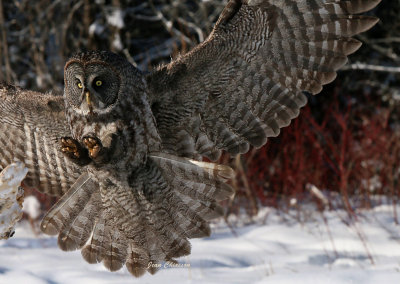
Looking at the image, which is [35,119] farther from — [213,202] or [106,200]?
[213,202]

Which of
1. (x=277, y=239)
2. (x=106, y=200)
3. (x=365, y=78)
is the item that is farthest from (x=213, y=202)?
(x=365, y=78)

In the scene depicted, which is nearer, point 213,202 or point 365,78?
point 213,202

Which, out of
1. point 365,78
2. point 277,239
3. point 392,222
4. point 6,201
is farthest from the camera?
point 365,78

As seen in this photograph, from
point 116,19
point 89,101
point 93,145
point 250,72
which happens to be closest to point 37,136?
point 89,101

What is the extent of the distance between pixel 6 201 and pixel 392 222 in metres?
5.44

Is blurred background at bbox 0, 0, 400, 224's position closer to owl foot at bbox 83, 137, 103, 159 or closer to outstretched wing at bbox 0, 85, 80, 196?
outstretched wing at bbox 0, 85, 80, 196

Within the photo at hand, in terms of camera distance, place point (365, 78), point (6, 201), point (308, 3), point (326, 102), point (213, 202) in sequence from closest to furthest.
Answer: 1. point (6, 201)
2. point (308, 3)
3. point (213, 202)
4. point (326, 102)
5. point (365, 78)

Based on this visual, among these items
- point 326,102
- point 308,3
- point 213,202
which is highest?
point 308,3

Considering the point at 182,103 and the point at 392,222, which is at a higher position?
the point at 182,103

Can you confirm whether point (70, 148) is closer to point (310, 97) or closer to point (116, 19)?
point (116, 19)

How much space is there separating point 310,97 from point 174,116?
19.9 feet

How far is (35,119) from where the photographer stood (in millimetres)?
3912

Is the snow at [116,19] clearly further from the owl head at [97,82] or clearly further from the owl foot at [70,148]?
the owl foot at [70,148]

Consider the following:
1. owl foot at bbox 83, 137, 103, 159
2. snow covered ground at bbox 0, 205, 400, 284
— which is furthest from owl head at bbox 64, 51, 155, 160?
snow covered ground at bbox 0, 205, 400, 284
